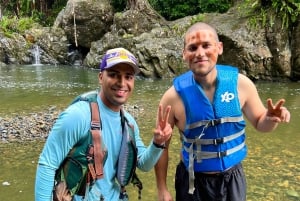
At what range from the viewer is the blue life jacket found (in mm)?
2943

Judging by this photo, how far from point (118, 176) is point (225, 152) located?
0.80 m

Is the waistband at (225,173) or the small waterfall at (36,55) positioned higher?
the small waterfall at (36,55)

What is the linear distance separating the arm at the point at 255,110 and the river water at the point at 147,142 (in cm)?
212

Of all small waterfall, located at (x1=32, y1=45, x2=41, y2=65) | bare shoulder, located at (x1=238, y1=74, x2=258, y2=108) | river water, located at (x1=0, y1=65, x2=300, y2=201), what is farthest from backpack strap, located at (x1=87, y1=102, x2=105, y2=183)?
small waterfall, located at (x1=32, y1=45, x2=41, y2=65)

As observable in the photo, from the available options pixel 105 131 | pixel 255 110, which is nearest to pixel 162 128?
pixel 105 131

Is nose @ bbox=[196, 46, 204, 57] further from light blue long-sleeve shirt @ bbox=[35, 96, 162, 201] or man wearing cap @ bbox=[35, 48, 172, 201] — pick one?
light blue long-sleeve shirt @ bbox=[35, 96, 162, 201]

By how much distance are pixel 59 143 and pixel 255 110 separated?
1495mm

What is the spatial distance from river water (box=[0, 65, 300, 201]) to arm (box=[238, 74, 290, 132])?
2.12 m

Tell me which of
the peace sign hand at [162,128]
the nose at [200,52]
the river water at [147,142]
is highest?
the nose at [200,52]

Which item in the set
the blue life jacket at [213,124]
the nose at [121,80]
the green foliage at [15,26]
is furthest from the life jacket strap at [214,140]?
the green foliage at [15,26]

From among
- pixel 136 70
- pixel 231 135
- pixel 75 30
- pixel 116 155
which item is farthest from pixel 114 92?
pixel 75 30

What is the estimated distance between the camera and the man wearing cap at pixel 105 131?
246cm

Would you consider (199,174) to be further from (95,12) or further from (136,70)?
(95,12)

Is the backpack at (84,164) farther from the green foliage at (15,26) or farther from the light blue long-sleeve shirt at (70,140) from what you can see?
the green foliage at (15,26)
